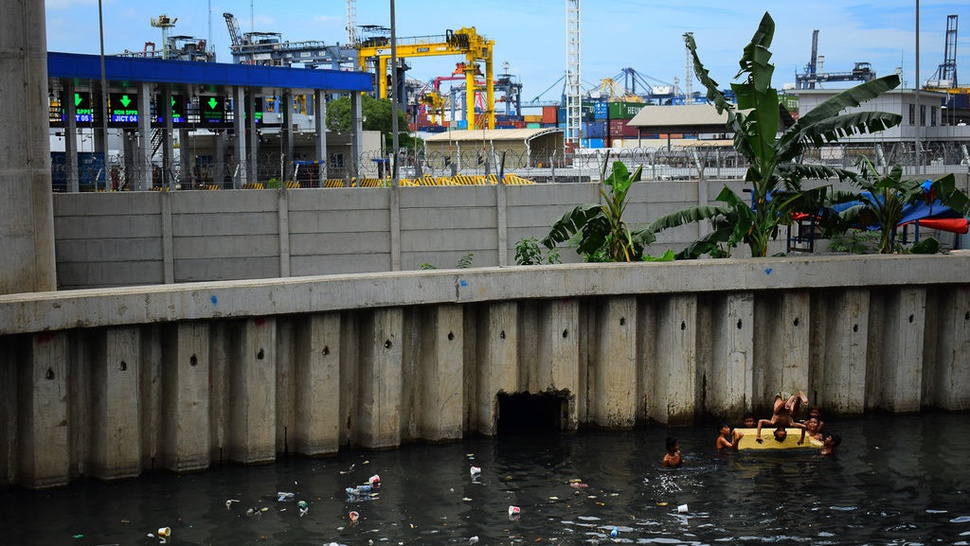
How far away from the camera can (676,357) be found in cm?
1984

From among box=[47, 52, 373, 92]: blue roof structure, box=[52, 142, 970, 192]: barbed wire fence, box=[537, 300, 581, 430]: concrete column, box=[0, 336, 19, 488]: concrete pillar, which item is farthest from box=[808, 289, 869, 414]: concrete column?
box=[47, 52, 373, 92]: blue roof structure

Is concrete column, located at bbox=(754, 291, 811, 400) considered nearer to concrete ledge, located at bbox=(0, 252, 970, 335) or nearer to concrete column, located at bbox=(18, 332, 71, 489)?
concrete ledge, located at bbox=(0, 252, 970, 335)

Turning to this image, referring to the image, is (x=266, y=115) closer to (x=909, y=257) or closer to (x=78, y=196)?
(x=78, y=196)

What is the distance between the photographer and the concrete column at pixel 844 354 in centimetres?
2050

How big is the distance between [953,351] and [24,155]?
16622 millimetres

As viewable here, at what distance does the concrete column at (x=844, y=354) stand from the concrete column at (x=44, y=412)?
1287cm

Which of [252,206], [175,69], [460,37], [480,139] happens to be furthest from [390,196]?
[460,37]

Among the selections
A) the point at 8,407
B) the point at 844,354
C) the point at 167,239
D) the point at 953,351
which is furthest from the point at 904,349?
the point at 8,407

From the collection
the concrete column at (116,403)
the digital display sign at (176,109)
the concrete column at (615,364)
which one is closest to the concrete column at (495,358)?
the concrete column at (615,364)

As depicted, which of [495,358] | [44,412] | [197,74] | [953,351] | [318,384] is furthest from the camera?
[197,74]

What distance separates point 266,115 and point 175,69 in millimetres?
10528

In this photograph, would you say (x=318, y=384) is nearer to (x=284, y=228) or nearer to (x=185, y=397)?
(x=185, y=397)

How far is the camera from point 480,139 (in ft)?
214

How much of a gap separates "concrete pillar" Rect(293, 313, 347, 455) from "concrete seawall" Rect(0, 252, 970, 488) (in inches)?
1.2
